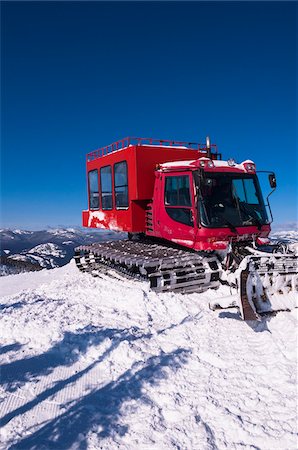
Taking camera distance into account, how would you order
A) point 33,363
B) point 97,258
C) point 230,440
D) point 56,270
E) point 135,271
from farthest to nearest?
point 56,270 < point 97,258 < point 135,271 < point 33,363 < point 230,440

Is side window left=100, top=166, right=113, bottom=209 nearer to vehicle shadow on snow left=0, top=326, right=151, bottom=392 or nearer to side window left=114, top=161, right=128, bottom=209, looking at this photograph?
side window left=114, top=161, right=128, bottom=209

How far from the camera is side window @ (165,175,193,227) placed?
27.1 feet

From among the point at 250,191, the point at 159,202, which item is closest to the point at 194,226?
the point at 159,202

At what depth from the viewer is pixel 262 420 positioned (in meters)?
3.40

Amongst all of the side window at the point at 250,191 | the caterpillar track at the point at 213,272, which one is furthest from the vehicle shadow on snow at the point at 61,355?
the side window at the point at 250,191

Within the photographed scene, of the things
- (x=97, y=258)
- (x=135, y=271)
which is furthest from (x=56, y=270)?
(x=135, y=271)

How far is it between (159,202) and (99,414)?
6301 mm

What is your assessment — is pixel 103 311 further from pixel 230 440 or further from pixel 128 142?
pixel 128 142

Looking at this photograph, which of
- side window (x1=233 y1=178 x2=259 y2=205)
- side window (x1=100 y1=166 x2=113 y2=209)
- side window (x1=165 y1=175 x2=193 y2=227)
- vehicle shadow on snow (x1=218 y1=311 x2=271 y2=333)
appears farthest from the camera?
side window (x1=100 y1=166 x2=113 y2=209)

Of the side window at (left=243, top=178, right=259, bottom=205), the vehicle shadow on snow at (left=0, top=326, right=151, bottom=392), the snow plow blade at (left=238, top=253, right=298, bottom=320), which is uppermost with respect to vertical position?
the side window at (left=243, top=178, right=259, bottom=205)

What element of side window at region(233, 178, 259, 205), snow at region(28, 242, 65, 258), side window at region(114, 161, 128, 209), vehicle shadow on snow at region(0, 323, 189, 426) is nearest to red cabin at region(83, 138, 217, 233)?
side window at region(114, 161, 128, 209)

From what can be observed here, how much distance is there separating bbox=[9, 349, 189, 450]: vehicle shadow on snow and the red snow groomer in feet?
7.54

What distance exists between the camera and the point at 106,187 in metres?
11.3

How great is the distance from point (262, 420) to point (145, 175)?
23.3ft
